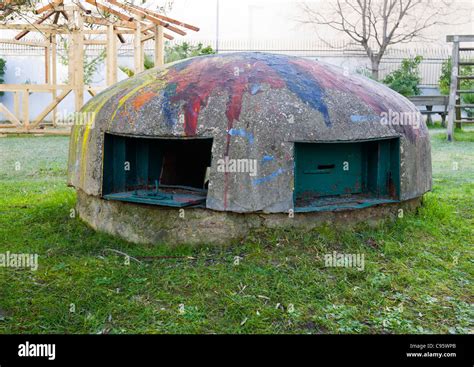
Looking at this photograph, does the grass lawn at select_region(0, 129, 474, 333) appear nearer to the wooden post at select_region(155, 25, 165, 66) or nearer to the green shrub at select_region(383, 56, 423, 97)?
the wooden post at select_region(155, 25, 165, 66)

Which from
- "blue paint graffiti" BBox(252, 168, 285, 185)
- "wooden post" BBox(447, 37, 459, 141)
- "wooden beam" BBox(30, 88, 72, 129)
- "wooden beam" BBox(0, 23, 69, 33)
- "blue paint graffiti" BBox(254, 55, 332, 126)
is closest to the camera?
"blue paint graffiti" BBox(252, 168, 285, 185)

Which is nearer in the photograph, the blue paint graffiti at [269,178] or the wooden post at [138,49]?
the blue paint graffiti at [269,178]

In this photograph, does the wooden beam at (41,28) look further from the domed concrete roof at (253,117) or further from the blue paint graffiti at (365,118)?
the blue paint graffiti at (365,118)

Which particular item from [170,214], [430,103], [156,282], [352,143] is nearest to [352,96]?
[352,143]

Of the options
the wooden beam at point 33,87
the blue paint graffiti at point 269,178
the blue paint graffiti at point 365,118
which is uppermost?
the wooden beam at point 33,87

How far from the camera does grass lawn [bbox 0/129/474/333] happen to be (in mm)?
4234

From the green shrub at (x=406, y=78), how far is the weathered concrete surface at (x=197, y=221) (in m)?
17.9

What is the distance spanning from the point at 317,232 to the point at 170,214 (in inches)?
53.5

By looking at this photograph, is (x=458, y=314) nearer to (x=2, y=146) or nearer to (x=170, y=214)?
(x=170, y=214)

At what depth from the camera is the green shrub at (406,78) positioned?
22.8m

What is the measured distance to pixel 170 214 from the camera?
18.0 feet

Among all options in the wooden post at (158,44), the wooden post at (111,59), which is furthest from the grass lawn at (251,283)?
the wooden post at (158,44)

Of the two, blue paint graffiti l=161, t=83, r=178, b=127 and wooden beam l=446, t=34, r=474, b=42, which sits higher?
wooden beam l=446, t=34, r=474, b=42

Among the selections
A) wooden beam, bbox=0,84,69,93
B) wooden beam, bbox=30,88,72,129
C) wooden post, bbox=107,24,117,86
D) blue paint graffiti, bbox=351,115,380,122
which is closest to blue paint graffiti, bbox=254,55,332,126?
blue paint graffiti, bbox=351,115,380,122
